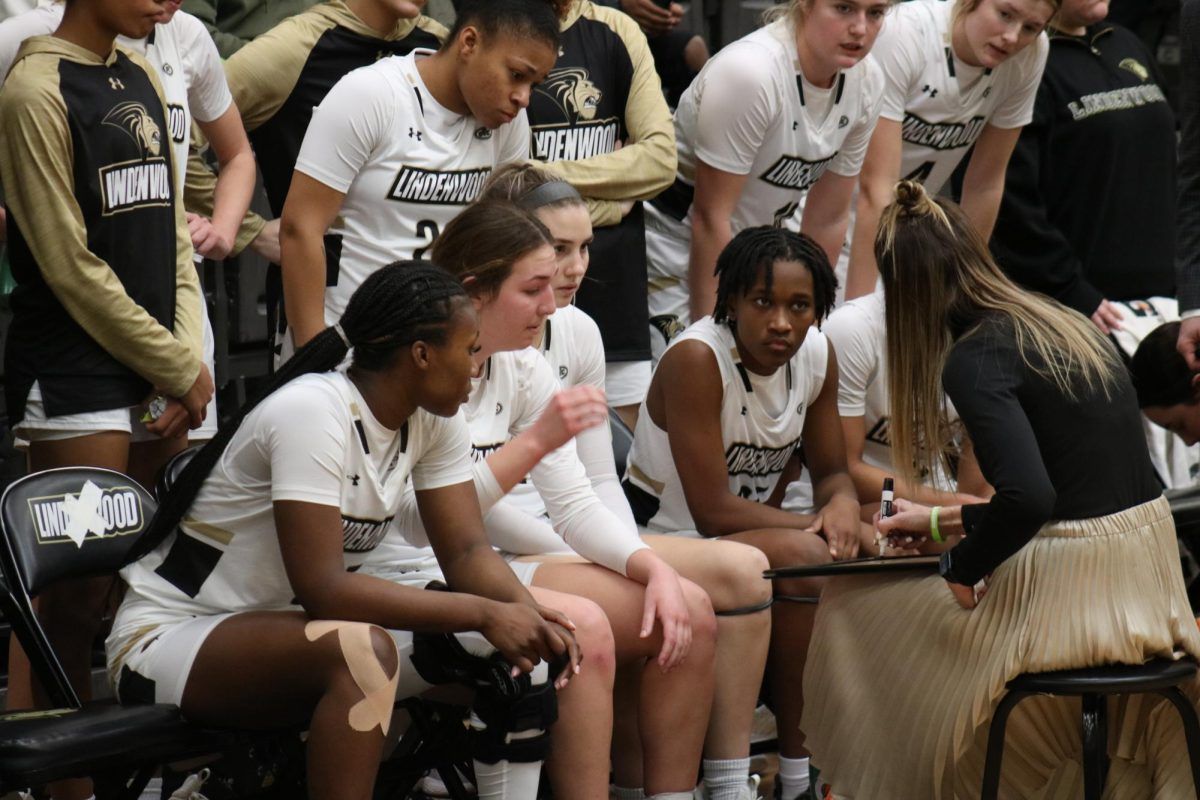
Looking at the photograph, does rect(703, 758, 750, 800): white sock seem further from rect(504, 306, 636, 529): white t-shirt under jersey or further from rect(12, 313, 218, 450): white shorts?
rect(12, 313, 218, 450): white shorts

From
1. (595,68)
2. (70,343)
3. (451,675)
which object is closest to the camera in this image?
(451,675)

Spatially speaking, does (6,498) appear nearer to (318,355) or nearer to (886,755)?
(318,355)

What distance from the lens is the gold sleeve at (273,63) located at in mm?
4309

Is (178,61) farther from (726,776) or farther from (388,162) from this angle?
(726,776)

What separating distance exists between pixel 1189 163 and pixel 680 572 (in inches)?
65.4

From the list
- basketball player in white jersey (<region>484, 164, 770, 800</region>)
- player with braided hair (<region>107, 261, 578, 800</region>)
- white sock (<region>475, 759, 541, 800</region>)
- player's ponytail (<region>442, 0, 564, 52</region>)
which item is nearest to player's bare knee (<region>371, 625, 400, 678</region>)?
player with braided hair (<region>107, 261, 578, 800</region>)

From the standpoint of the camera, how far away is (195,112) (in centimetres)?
417

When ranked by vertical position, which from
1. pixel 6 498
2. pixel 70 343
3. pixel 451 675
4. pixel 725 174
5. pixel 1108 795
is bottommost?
pixel 1108 795

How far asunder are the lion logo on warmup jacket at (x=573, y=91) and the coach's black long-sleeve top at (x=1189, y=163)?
1465 millimetres

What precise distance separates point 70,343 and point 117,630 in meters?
0.79

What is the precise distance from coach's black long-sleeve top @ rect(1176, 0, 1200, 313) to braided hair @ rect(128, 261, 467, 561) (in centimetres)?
193

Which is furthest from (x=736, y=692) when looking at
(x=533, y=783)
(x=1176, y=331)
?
(x=1176, y=331)

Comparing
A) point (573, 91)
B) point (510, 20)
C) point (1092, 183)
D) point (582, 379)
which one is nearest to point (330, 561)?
point (582, 379)

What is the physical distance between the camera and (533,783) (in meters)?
3.15
